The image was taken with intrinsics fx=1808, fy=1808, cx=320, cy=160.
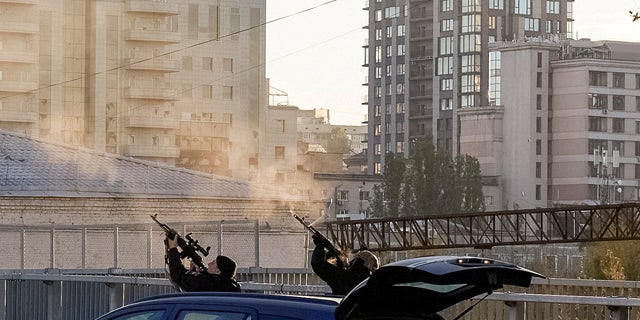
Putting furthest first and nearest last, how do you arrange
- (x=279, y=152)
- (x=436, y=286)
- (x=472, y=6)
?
(x=472, y=6) → (x=279, y=152) → (x=436, y=286)

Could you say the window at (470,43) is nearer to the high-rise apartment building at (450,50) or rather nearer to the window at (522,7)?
the high-rise apartment building at (450,50)

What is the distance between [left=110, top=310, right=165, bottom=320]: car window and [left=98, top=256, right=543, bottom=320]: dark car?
0.04 m

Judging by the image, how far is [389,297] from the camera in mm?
10914

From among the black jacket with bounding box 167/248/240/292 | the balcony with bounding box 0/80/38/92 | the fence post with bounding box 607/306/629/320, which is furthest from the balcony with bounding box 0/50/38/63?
the fence post with bounding box 607/306/629/320

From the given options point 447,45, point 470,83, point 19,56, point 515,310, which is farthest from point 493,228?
point 447,45

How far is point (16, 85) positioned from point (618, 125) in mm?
70711

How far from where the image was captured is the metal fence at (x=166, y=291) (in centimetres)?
1638

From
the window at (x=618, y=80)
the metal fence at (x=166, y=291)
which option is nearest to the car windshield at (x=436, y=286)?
the metal fence at (x=166, y=291)

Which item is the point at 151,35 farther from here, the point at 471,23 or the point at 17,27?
the point at 471,23

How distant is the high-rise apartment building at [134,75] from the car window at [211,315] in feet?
335

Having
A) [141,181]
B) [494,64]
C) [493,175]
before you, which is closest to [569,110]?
[493,175]

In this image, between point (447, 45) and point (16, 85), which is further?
point (447, 45)

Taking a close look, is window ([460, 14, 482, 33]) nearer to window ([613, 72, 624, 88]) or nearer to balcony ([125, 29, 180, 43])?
window ([613, 72, 624, 88])

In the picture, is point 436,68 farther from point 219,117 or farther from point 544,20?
point 219,117
